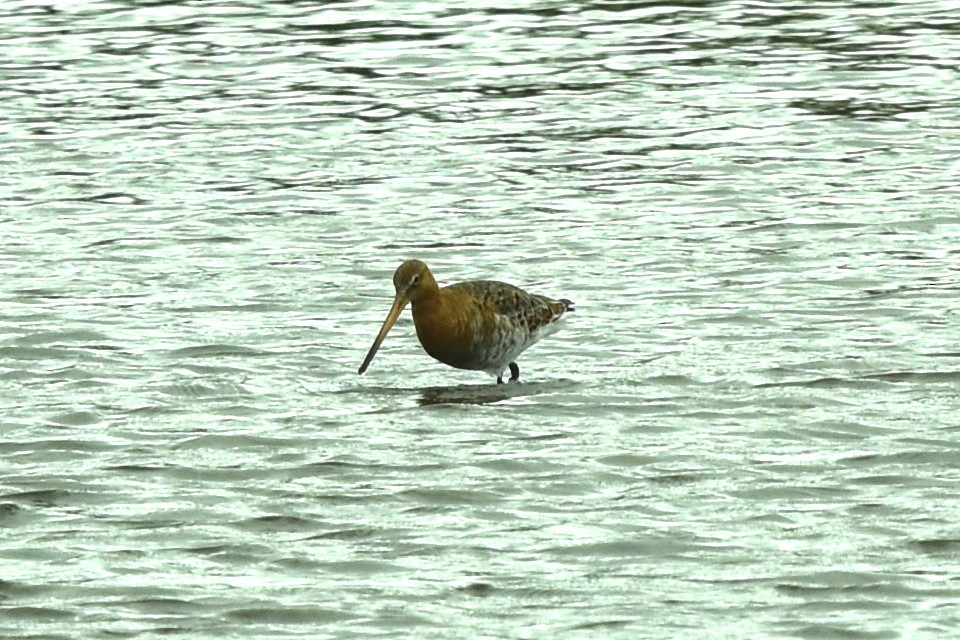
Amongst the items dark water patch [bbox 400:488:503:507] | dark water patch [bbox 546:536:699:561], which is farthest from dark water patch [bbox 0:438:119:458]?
Result: dark water patch [bbox 546:536:699:561]

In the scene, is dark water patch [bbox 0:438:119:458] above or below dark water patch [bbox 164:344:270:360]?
above

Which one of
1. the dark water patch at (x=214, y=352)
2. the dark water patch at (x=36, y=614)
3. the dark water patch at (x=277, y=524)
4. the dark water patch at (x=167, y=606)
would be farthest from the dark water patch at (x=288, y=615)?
the dark water patch at (x=214, y=352)

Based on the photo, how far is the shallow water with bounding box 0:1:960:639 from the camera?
9477mm

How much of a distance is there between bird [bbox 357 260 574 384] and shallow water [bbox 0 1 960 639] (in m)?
0.23

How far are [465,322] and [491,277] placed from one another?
2.87 meters

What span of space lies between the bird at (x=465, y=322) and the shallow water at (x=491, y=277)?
23 centimetres

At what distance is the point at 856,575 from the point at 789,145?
11.1 meters

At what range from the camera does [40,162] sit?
20.0 meters

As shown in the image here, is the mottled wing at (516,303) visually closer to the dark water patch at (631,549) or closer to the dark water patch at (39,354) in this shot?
the dark water patch at (39,354)

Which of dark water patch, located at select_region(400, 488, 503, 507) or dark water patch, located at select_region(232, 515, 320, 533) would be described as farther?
dark water patch, located at select_region(400, 488, 503, 507)

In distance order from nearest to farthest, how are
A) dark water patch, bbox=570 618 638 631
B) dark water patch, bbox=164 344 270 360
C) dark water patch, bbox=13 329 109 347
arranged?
dark water patch, bbox=570 618 638 631
dark water patch, bbox=164 344 270 360
dark water patch, bbox=13 329 109 347

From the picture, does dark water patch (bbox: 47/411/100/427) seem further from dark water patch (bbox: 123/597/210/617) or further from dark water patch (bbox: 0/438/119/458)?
dark water patch (bbox: 123/597/210/617)

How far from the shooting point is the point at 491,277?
16234 mm

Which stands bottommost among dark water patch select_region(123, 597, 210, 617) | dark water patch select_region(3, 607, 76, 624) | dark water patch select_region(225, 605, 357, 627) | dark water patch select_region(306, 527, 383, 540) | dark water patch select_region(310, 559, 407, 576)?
dark water patch select_region(306, 527, 383, 540)
